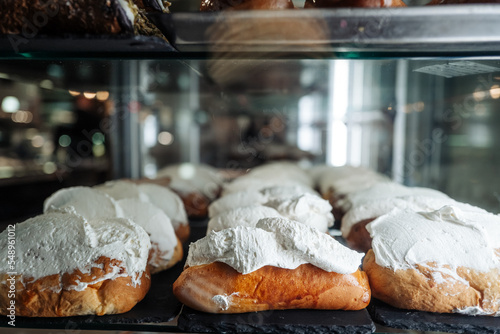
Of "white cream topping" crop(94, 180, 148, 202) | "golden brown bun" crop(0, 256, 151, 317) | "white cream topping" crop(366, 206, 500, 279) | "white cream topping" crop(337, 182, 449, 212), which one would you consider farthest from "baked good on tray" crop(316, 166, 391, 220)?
"golden brown bun" crop(0, 256, 151, 317)

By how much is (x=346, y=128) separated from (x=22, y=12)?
2151mm

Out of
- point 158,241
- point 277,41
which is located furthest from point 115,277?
point 277,41

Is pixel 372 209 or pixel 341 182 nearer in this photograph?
pixel 372 209

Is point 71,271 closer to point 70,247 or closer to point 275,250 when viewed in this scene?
point 70,247

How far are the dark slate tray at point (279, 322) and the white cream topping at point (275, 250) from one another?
4.1 inches

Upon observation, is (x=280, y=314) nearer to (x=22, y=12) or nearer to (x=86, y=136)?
(x=22, y=12)

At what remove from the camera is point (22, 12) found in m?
0.75

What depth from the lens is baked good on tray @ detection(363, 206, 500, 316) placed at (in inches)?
32.6

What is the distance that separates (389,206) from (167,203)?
0.84 meters

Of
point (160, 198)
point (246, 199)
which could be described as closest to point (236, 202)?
point (246, 199)

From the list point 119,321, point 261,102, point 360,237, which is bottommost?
point 119,321

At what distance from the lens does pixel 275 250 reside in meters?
0.85

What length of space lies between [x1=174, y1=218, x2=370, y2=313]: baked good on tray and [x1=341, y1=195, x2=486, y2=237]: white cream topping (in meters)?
0.33

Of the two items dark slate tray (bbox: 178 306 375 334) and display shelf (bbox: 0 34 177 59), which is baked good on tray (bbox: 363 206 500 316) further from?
display shelf (bbox: 0 34 177 59)
